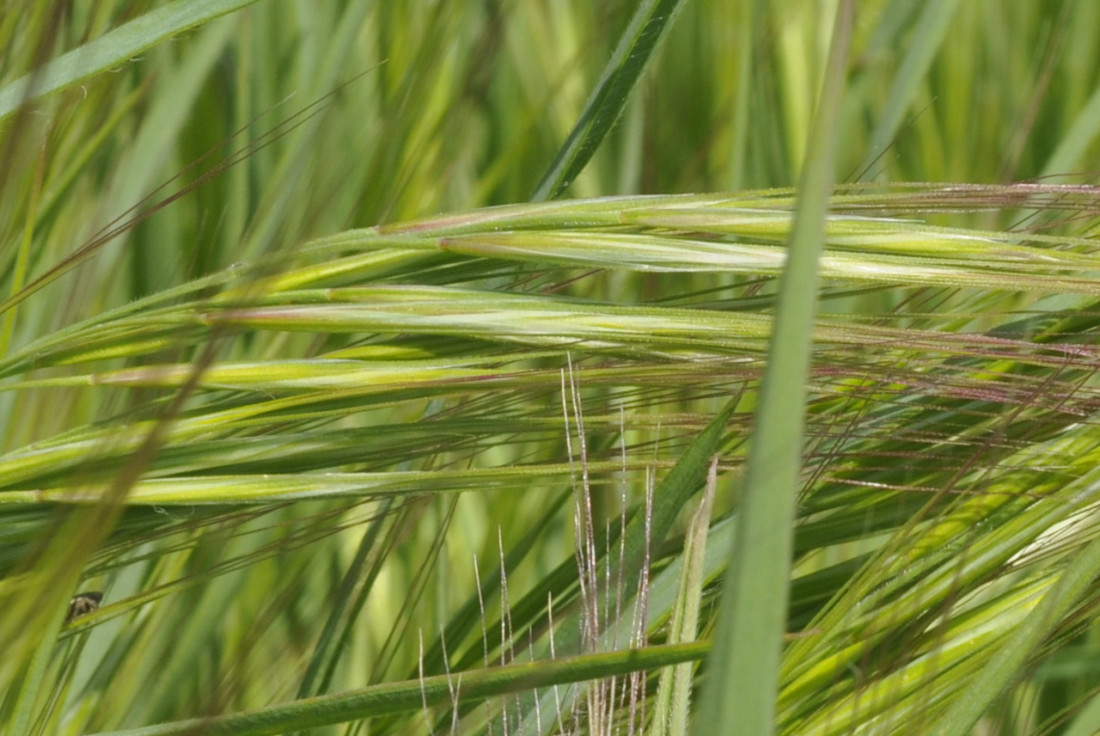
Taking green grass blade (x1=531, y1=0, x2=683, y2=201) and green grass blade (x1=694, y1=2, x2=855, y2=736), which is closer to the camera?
green grass blade (x1=694, y1=2, x2=855, y2=736)

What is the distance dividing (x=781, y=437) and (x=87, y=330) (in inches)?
9.8

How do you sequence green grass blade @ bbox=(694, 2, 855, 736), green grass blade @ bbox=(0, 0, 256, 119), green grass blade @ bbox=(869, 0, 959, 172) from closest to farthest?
green grass blade @ bbox=(694, 2, 855, 736) < green grass blade @ bbox=(0, 0, 256, 119) < green grass blade @ bbox=(869, 0, 959, 172)

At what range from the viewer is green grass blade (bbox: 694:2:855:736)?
0.16 m

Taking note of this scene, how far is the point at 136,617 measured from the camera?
47 centimetres

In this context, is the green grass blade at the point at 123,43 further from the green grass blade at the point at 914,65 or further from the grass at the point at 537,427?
the green grass blade at the point at 914,65

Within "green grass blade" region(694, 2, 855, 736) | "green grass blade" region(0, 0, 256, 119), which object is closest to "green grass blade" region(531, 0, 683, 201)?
"green grass blade" region(0, 0, 256, 119)

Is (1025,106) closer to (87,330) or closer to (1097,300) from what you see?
(1097,300)

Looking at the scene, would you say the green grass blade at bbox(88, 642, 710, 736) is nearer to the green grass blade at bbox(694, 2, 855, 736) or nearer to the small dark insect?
the green grass blade at bbox(694, 2, 855, 736)

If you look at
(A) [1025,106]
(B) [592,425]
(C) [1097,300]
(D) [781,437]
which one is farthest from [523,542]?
(A) [1025,106]

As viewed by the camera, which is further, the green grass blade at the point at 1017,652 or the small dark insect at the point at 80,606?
the small dark insect at the point at 80,606

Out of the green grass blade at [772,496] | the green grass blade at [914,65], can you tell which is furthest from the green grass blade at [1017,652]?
the green grass blade at [914,65]

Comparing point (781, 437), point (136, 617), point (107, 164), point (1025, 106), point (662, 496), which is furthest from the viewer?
point (1025, 106)

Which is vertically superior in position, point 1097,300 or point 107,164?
point 107,164

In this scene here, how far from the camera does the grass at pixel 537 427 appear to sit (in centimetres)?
25
